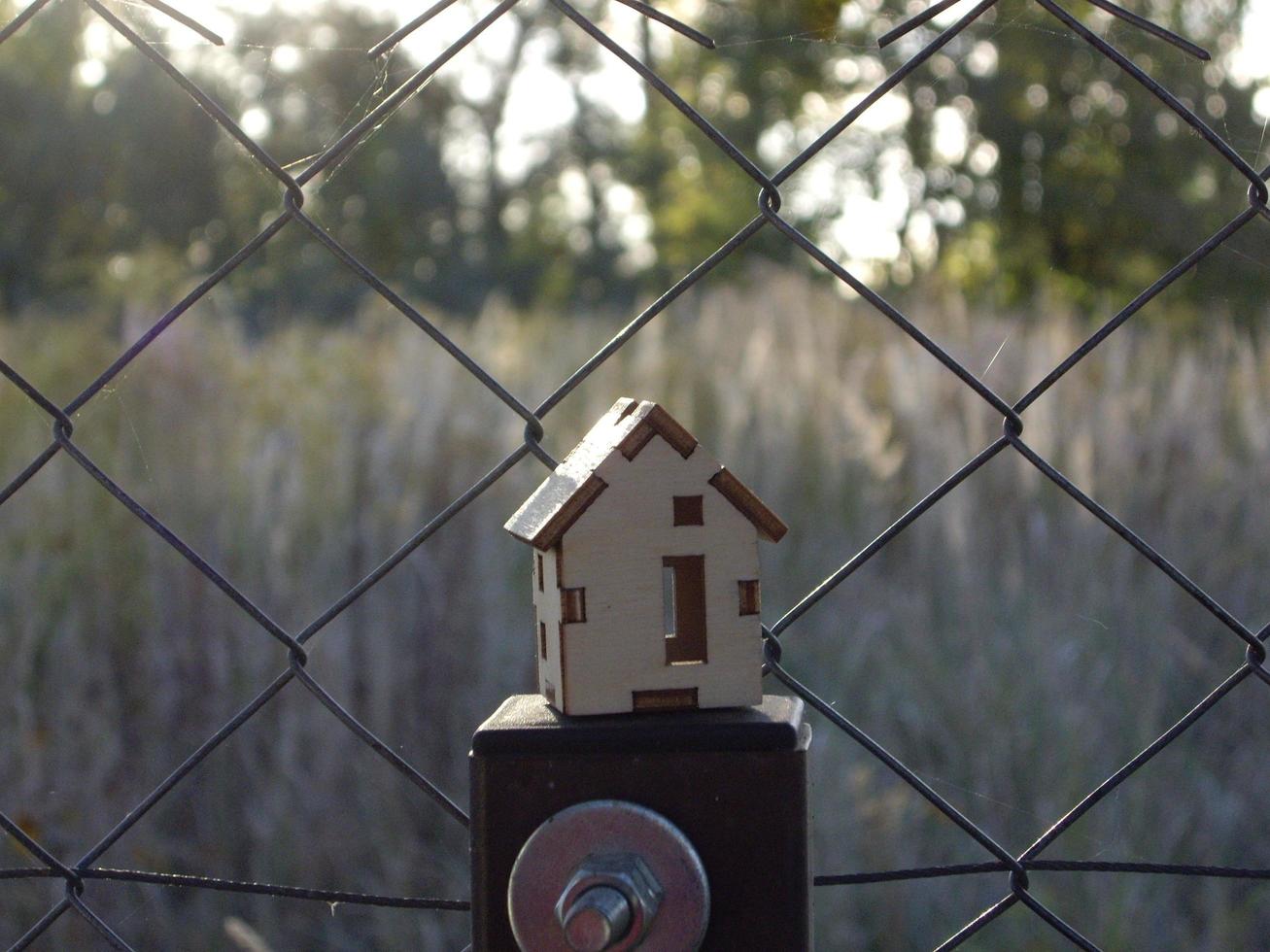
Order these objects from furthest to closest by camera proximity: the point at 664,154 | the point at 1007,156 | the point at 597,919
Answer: the point at 664,154 → the point at 1007,156 → the point at 597,919

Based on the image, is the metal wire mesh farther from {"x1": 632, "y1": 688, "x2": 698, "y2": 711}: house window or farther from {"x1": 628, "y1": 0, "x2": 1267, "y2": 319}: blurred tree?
{"x1": 628, "y1": 0, "x2": 1267, "y2": 319}: blurred tree

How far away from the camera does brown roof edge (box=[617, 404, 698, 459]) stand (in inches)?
18.4

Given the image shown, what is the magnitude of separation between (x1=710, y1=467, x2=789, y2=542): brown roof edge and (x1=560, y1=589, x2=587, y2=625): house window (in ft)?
0.21

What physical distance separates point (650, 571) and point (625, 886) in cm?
11

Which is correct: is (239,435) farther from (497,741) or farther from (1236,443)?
(497,741)

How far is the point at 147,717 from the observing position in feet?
6.32

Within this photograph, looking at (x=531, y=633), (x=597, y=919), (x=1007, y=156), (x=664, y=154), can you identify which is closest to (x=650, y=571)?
(x=597, y=919)

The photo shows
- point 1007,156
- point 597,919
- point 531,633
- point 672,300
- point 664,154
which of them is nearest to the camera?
point 597,919

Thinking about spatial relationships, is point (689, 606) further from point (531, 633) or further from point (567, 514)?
point (531, 633)

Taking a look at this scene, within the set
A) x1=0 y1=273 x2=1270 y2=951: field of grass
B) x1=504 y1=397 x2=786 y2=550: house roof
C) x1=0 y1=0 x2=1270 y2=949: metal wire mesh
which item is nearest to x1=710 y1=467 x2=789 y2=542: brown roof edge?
x1=504 y1=397 x2=786 y2=550: house roof

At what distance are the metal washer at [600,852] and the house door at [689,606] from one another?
0.20 feet

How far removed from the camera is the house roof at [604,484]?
0.47m

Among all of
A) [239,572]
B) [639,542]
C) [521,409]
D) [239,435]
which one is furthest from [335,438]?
[639,542]

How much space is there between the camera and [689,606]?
→ 0.48 meters
